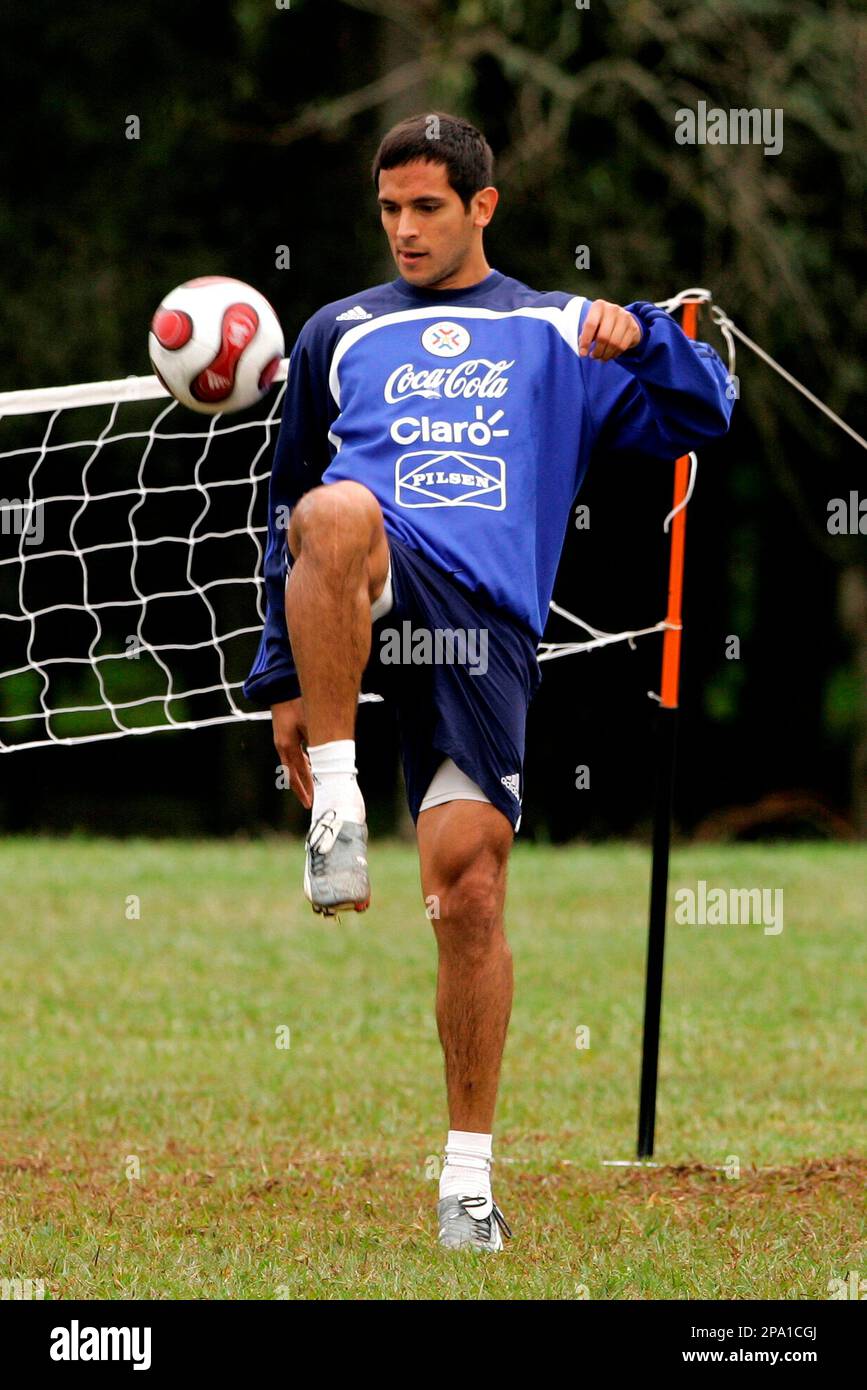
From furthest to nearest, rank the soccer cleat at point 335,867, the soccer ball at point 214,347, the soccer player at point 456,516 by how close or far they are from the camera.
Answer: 1. the soccer ball at point 214,347
2. the soccer player at point 456,516
3. the soccer cleat at point 335,867

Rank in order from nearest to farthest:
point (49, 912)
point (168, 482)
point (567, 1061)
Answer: point (567, 1061)
point (49, 912)
point (168, 482)

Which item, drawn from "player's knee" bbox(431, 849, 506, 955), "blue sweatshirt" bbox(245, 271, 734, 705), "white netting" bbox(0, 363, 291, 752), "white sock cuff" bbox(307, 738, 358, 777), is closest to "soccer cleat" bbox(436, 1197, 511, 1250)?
"player's knee" bbox(431, 849, 506, 955)

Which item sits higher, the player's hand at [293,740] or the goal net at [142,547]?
the goal net at [142,547]

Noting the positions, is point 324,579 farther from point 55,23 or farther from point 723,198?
point 55,23

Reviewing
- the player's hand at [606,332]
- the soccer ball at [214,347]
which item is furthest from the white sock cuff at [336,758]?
the soccer ball at [214,347]

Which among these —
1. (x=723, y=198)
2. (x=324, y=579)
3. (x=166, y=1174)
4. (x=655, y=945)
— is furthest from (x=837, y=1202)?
(x=723, y=198)

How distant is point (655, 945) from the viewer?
18.5ft

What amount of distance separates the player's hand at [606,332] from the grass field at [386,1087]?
2027 millimetres

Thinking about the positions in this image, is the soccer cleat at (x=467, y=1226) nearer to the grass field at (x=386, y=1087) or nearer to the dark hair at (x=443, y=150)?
the grass field at (x=386, y=1087)

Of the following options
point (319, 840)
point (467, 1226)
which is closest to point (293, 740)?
point (319, 840)

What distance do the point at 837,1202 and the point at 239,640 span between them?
1527 cm

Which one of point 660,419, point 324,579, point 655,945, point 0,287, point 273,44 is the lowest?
point 655,945

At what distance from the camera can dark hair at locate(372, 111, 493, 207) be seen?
449 cm

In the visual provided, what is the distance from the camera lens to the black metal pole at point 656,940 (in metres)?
5.59
